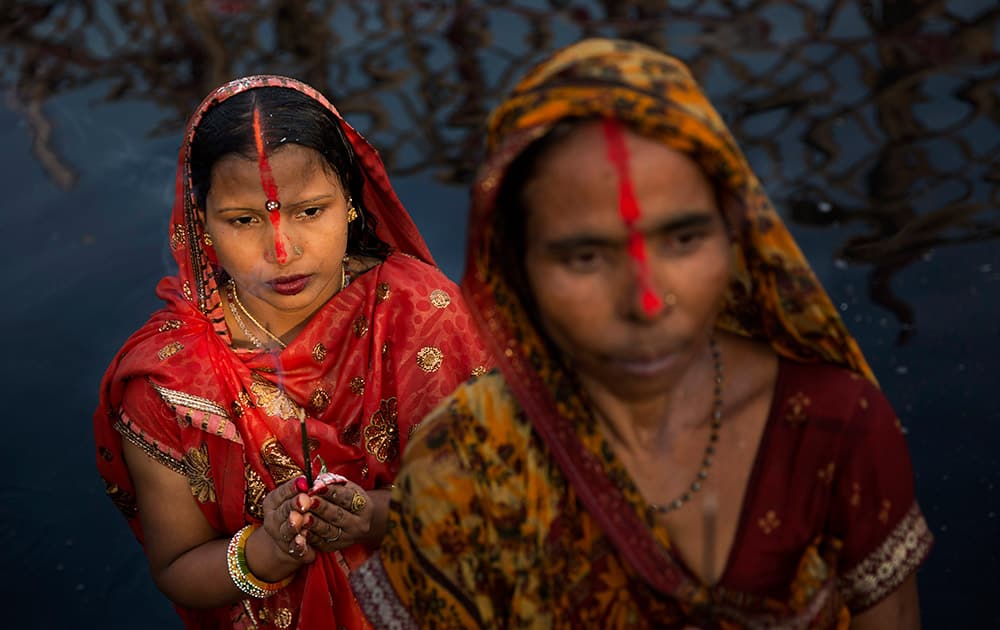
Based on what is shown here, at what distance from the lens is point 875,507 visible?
5.69 feet

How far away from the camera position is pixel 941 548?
339 cm

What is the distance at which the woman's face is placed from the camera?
2.51 m

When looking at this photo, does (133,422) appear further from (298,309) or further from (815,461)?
(815,461)

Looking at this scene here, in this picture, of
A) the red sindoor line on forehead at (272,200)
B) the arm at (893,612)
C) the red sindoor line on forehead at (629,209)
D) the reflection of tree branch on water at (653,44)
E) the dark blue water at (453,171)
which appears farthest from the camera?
the reflection of tree branch on water at (653,44)

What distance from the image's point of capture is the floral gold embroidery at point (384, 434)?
270 cm

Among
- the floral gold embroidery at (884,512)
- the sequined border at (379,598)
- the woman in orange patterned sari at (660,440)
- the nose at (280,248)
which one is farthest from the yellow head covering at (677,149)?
the nose at (280,248)

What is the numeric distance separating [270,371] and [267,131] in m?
0.58

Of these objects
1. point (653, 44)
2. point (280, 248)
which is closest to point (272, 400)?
point (280, 248)

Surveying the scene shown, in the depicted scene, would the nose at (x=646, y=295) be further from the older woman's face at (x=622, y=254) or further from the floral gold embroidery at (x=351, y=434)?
the floral gold embroidery at (x=351, y=434)

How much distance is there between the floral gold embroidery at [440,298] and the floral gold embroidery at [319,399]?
0.35 meters

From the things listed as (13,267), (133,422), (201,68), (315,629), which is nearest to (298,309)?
(133,422)

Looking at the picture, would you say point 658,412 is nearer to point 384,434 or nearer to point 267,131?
point 384,434

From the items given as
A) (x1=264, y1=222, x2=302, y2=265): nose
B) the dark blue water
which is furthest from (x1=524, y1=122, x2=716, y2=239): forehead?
the dark blue water

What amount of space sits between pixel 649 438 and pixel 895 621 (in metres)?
0.52
